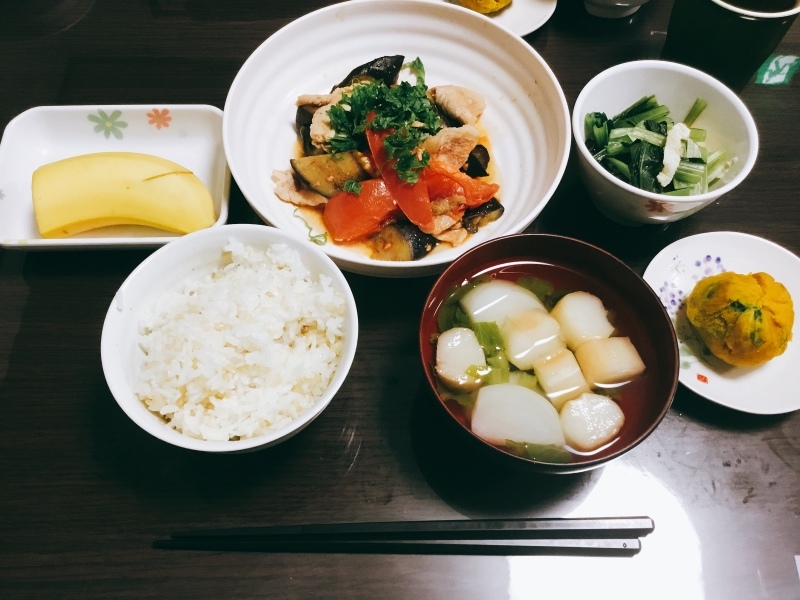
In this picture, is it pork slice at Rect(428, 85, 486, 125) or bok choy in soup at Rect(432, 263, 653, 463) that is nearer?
bok choy in soup at Rect(432, 263, 653, 463)

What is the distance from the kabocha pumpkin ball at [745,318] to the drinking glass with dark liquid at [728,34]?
91 cm

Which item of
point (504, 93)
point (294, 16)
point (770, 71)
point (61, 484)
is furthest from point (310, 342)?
point (770, 71)

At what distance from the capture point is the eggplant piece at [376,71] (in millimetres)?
1940

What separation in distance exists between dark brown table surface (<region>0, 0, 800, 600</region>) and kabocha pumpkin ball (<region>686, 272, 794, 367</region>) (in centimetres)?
19

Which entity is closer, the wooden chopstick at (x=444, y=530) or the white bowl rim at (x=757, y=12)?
the wooden chopstick at (x=444, y=530)

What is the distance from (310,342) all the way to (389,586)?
634 millimetres

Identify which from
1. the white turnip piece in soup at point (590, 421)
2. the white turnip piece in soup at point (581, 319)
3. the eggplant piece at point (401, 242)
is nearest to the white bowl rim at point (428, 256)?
the eggplant piece at point (401, 242)

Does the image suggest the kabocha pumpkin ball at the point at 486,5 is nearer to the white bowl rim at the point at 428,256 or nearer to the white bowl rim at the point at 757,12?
the white bowl rim at the point at 428,256

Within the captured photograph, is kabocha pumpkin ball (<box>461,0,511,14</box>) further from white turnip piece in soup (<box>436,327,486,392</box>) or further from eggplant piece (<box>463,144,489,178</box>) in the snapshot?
white turnip piece in soup (<box>436,327,486,392</box>)

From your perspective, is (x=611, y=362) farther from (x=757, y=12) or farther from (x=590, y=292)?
(x=757, y=12)

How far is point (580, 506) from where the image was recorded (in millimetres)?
1428

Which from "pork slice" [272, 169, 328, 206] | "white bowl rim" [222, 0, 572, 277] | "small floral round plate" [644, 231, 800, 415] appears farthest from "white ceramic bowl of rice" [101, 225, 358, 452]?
"small floral round plate" [644, 231, 800, 415]

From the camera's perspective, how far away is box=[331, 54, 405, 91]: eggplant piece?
6.37ft

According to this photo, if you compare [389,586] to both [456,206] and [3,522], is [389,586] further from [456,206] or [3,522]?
[456,206]
